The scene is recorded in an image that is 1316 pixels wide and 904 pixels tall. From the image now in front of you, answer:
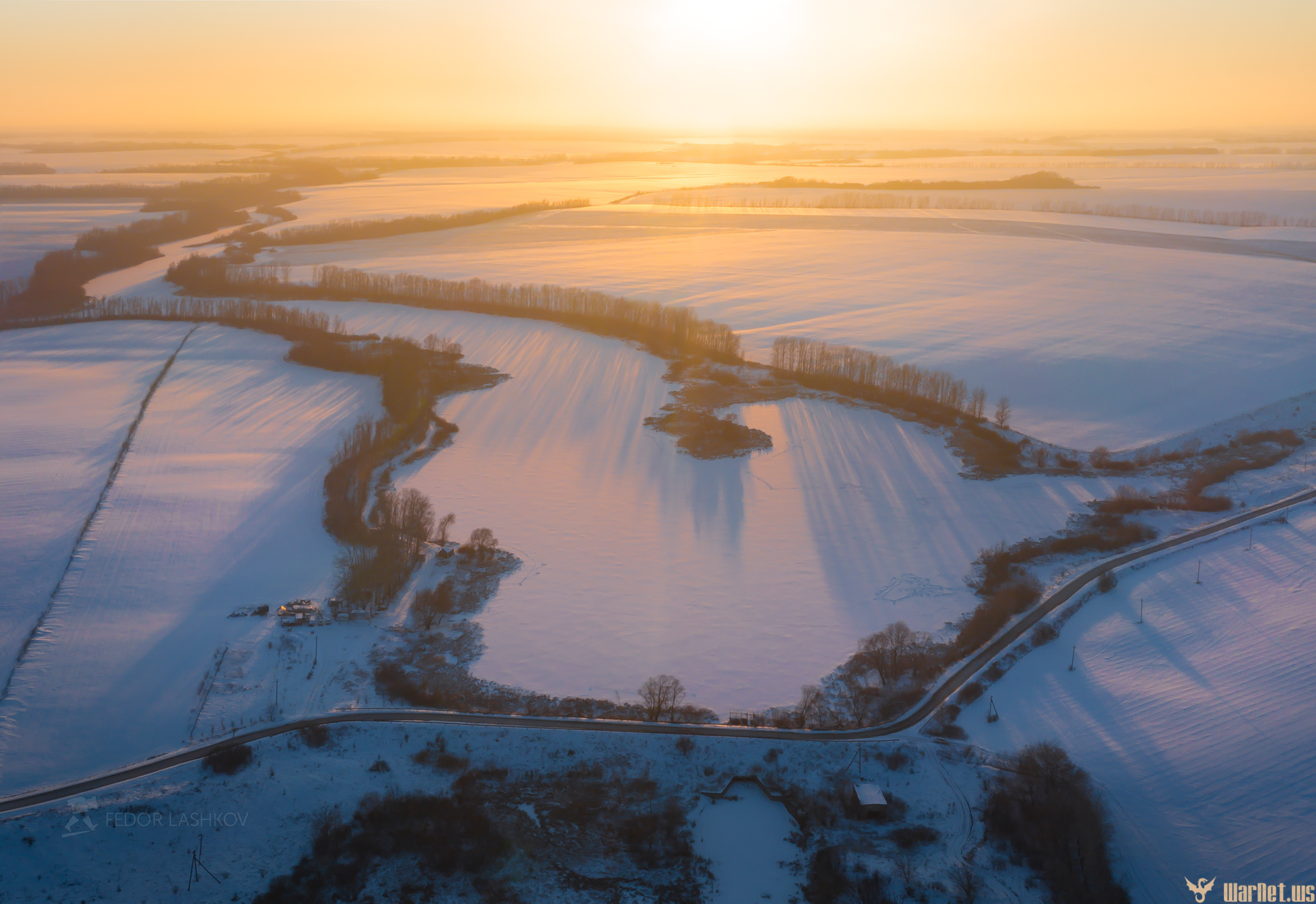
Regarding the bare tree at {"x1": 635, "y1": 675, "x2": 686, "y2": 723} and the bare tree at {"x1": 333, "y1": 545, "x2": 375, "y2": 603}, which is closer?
the bare tree at {"x1": 635, "y1": 675, "x2": 686, "y2": 723}

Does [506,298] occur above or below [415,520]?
above

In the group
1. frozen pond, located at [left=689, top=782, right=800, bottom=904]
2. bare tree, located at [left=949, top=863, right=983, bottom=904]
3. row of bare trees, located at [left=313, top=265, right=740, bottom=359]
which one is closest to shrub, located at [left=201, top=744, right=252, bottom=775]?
frozen pond, located at [left=689, top=782, right=800, bottom=904]

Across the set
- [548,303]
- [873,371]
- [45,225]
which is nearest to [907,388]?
[873,371]

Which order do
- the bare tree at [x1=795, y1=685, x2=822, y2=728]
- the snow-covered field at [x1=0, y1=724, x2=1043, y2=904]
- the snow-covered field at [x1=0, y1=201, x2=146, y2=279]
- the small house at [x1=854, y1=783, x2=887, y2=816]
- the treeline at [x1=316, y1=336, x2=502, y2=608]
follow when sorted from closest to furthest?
the snow-covered field at [x1=0, y1=724, x2=1043, y2=904] < the small house at [x1=854, y1=783, x2=887, y2=816] < the bare tree at [x1=795, y1=685, x2=822, y2=728] < the treeline at [x1=316, y1=336, x2=502, y2=608] < the snow-covered field at [x1=0, y1=201, x2=146, y2=279]

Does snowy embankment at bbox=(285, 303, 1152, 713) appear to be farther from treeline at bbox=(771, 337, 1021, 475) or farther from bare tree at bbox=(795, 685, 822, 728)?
treeline at bbox=(771, 337, 1021, 475)

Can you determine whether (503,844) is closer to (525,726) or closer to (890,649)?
(525,726)

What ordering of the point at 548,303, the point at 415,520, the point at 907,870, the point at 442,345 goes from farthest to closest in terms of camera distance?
1. the point at 548,303
2. the point at 442,345
3. the point at 415,520
4. the point at 907,870

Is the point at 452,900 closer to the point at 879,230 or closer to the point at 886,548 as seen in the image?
the point at 886,548

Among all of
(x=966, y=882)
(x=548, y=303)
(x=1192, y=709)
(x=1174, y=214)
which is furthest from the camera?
(x=1174, y=214)
